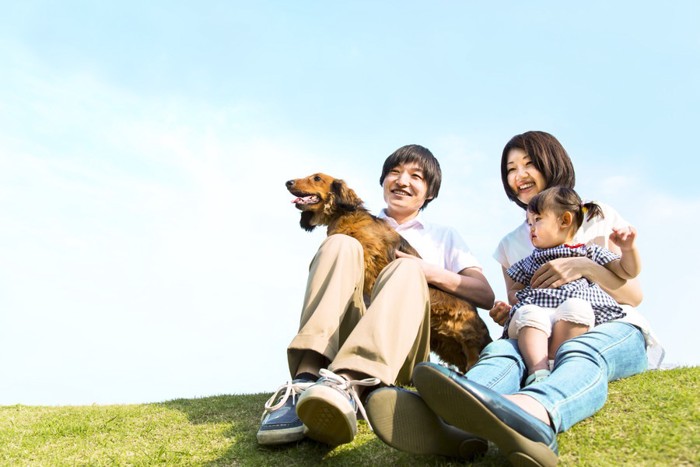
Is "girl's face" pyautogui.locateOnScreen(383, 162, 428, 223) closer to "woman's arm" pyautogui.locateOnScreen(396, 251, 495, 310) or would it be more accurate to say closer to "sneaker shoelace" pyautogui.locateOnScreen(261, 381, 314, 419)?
"woman's arm" pyautogui.locateOnScreen(396, 251, 495, 310)

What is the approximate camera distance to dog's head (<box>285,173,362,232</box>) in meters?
5.54

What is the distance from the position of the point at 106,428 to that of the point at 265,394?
121 centimetres

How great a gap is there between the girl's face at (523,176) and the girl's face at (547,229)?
0.57 metres

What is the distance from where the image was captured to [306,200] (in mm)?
5559

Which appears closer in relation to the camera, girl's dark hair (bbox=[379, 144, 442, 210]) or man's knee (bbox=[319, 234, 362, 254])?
man's knee (bbox=[319, 234, 362, 254])

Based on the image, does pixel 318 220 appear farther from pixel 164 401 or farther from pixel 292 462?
pixel 292 462

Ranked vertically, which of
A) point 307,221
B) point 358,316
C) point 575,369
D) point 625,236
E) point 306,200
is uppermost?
point 306,200

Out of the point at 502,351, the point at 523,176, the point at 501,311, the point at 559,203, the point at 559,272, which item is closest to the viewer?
the point at 502,351

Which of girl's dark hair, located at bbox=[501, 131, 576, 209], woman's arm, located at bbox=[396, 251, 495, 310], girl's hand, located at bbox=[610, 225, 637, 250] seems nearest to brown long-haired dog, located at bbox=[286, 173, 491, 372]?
woman's arm, located at bbox=[396, 251, 495, 310]

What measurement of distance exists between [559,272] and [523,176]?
102 cm

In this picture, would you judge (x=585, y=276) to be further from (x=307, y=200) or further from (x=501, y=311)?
(x=307, y=200)

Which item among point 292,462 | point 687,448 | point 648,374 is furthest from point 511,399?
point 648,374

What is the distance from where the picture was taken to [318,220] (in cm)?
565

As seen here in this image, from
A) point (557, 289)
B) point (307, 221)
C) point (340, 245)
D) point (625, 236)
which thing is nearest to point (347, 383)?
point (340, 245)
